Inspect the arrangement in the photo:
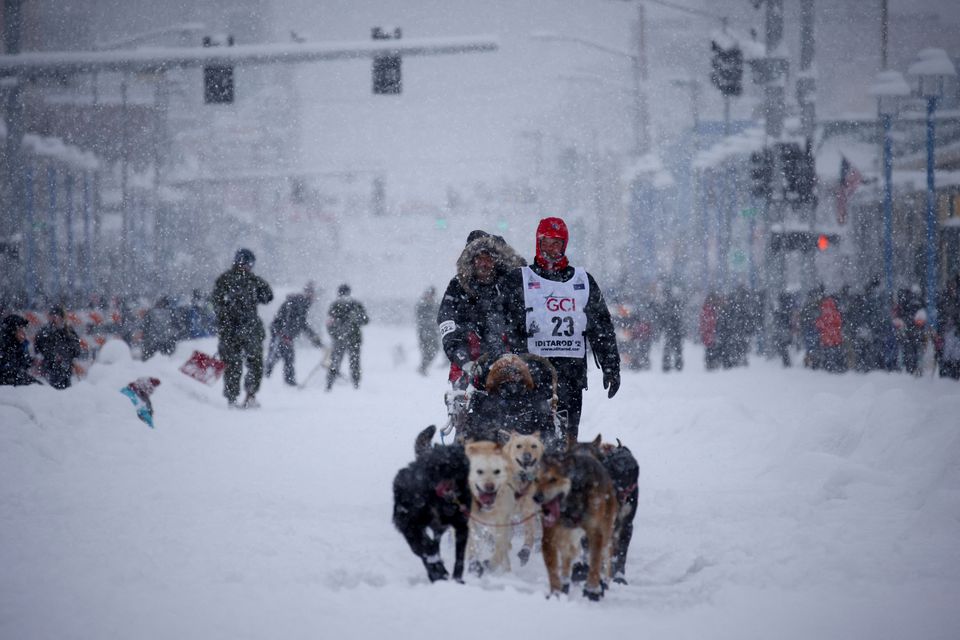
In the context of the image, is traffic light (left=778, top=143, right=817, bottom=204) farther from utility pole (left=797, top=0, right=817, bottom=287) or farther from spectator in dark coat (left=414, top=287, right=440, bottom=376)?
spectator in dark coat (left=414, top=287, right=440, bottom=376)

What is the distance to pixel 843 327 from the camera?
19328mm

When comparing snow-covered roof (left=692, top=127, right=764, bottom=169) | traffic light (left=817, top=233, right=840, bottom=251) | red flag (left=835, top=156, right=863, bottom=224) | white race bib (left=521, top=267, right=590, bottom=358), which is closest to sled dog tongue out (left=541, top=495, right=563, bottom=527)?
white race bib (left=521, top=267, right=590, bottom=358)

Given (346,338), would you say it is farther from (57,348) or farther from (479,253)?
(479,253)

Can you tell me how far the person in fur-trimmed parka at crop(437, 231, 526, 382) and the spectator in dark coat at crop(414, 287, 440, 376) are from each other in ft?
52.2

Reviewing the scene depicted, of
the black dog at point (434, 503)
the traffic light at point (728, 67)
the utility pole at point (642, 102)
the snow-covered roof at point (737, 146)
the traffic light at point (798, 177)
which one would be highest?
the utility pole at point (642, 102)

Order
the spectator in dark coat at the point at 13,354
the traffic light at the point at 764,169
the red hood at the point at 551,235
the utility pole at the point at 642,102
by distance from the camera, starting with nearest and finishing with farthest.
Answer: the red hood at the point at 551,235, the spectator in dark coat at the point at 13,354, the traffic light at the point at 764,169, the utility pole at the point at 642,102

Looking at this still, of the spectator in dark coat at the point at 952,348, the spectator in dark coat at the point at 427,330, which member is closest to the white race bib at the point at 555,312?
the spectator in dark coat at the point at 952,348

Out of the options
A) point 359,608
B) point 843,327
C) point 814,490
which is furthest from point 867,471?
point 843,327

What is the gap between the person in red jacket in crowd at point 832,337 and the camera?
18.9m

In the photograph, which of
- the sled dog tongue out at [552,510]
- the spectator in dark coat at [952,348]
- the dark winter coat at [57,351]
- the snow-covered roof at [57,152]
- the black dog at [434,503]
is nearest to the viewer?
the sled dog tongue out at [552,510]

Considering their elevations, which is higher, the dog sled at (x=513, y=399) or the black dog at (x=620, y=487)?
the dog sled at (x=513, y=399)

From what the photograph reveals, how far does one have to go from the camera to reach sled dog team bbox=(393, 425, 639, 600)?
488 cm

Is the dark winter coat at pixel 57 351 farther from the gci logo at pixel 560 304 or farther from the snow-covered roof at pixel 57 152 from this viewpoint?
the snow-covered roof at pixel 57 152

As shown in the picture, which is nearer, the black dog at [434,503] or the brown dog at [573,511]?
the brown dog at [573,511]
